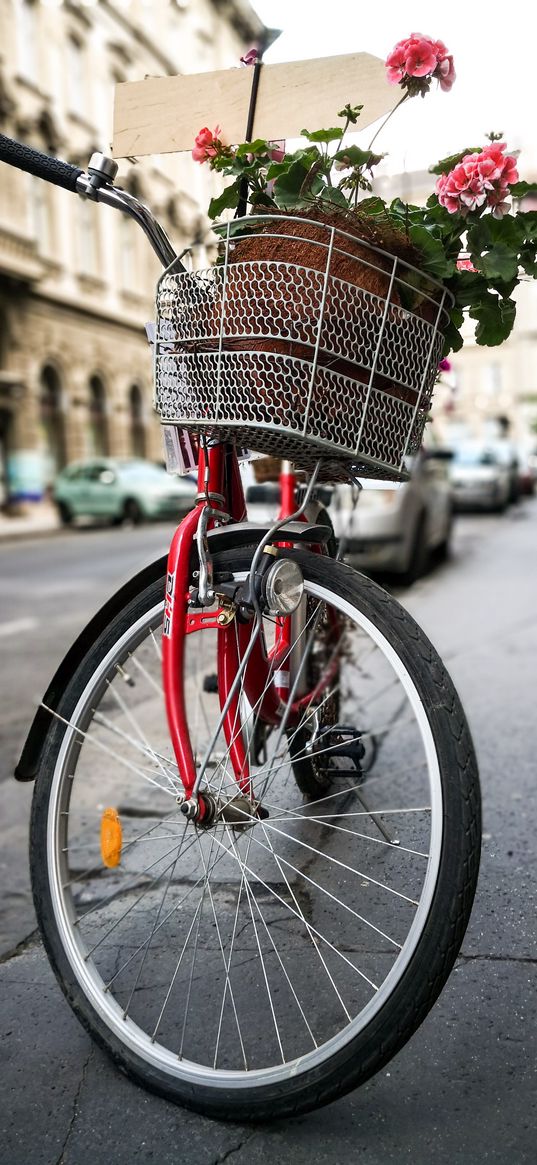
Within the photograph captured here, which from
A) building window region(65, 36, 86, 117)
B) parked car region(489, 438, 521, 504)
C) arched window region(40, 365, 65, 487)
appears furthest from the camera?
building window region(65, 36, 86, 117)

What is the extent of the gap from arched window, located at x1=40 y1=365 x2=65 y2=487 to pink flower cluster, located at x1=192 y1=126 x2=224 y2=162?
26.6 metres

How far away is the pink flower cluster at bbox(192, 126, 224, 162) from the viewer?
176cm

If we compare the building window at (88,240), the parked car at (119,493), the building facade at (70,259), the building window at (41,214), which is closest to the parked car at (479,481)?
the parked car at (119,493)

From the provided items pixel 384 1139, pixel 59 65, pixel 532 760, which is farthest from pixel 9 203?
pixel 384 1139

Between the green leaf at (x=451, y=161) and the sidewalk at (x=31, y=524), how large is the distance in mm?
18883

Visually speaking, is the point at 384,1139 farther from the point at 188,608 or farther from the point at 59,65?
the point at 59,65

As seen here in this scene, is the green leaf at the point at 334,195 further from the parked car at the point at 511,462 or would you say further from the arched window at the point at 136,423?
the arched window at the point at 136,423

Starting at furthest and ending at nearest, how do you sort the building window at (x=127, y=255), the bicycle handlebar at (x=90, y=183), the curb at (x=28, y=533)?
the building window at (x=127, y=255) < the curb at (x=28, y=533) < the bicycle handlebar at (x=90, y=183)

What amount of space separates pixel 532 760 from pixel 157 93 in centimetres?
261

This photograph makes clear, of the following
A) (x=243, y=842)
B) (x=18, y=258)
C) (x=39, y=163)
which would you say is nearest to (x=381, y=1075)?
(x=243, y=842)

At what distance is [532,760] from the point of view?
3705 mm

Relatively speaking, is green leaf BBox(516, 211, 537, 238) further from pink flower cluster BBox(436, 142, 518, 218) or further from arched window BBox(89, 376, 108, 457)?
arched window BBox(89, 376, 108, 457)

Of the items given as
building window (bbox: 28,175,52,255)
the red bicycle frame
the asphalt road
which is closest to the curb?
building window (bbox: 28,175,52,255)

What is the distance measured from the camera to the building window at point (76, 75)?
29250 millimetres
